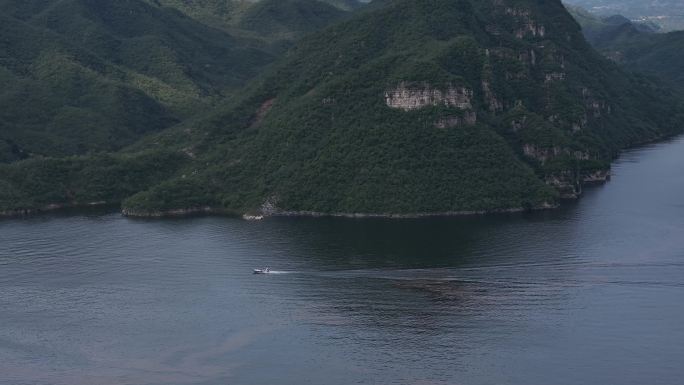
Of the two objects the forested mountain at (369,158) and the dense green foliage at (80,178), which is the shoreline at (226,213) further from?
the dense green foliage at (80,178)

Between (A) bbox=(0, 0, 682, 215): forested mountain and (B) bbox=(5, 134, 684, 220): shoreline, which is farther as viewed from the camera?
(A) bbox=(0, 0, 682, 215): forested mountain

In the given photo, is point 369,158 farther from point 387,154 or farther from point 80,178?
point 80,178

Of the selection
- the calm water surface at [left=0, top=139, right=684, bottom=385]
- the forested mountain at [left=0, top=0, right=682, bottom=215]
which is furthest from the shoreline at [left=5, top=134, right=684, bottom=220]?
the calm water surface at [left=0, top=139, right=684, bottom=385]

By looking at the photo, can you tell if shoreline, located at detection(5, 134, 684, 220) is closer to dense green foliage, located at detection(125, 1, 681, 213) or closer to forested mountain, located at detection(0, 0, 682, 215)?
forested mountain, located at detection(0, 0, 682, 215)

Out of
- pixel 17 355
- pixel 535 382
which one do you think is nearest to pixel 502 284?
pixel 535 382

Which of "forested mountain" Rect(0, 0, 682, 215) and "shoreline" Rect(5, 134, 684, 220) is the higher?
"forested mountain" Rect(0, 0, 682, 215)

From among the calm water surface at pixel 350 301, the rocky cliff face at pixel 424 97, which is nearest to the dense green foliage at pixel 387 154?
the rocky cliff face at pixel 424 97

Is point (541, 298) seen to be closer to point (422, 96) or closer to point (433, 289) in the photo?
point (433, 289)

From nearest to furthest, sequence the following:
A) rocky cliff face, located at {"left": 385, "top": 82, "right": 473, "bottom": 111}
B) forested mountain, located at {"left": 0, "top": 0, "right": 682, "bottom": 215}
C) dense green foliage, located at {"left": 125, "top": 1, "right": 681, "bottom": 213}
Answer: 1. dense green foliage, located at {"left": 125, "top": 1, "right": 681, "bottom": 213}
2. forested mountain, located at {"left": 0, "top": 0, "right": 682, "bottom": 215}
3. rocky cliff face, located at {"left": 385, "top": 82, "right": 473, "bottom": 111}

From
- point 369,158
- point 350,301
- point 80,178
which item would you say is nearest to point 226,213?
point 369,158

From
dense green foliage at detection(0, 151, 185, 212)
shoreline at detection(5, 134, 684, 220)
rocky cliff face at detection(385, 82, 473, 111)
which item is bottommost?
shoreline at detection(5, 134, 684, 220)
